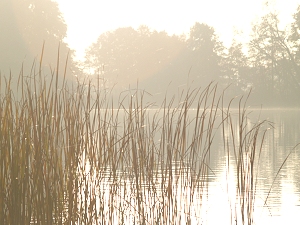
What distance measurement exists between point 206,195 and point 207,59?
57458 millimetres

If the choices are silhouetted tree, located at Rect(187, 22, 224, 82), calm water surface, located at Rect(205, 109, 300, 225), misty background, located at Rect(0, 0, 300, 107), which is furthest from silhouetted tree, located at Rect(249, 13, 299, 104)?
calm water surface, located at Rect(205, 109, 300, 225)

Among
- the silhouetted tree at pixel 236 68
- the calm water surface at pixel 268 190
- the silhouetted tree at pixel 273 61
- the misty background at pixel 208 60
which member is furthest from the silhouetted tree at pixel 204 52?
the calm water surface at pixel 268 190

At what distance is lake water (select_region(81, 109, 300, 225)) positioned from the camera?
12.9 ft

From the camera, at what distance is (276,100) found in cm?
5497

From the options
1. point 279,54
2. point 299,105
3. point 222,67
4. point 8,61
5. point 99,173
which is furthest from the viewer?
point 222,67

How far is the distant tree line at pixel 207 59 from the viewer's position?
179 ft

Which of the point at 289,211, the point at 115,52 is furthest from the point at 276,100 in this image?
the point at 289,211

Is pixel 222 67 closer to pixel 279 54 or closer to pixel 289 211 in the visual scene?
pixel 279 54

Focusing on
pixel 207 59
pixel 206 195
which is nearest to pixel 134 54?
pixel 207 59

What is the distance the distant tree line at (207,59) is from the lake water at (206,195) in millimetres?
37729

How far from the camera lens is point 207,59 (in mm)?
63031

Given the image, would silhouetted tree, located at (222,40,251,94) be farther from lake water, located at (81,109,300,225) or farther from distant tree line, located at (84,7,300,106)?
lake water, located at (81,109,300,225)

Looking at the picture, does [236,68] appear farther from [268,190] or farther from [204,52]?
[268,190]

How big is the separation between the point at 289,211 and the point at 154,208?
189 inches
